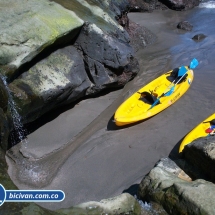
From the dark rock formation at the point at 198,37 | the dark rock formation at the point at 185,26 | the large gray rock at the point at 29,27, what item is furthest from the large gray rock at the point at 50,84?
the dark rock formation at the point at 185,26

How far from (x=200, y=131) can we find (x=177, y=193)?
254cm

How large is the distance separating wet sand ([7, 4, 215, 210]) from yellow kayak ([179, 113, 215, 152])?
23 cm

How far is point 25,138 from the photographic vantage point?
608 centimetres

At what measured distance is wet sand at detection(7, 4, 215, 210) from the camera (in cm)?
517

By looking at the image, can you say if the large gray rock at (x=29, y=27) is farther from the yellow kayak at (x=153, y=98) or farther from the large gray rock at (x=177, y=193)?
the large gray rock at (x=177, y=193)

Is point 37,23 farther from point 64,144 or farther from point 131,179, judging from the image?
point 131,179

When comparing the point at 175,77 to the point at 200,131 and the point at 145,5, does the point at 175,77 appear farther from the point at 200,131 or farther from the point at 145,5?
the point at 145,5

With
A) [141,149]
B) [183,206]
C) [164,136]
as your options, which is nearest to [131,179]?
[141,149]

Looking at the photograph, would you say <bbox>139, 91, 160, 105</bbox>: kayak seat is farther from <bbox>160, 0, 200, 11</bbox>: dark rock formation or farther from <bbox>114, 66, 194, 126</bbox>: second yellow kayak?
<bbox>160, 0, 200, 11</bbox>: dark rock formation

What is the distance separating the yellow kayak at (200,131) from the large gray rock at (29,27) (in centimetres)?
314

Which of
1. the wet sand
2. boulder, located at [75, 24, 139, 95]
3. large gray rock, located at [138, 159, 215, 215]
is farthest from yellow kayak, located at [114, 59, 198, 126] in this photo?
large gray rock, located at [138, 159, 215, 215]

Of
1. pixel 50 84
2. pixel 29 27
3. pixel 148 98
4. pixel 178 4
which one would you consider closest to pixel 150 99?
pixel 148 98

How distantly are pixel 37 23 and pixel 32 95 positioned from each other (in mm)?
1443

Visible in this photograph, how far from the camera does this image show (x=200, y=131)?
5863 mm
